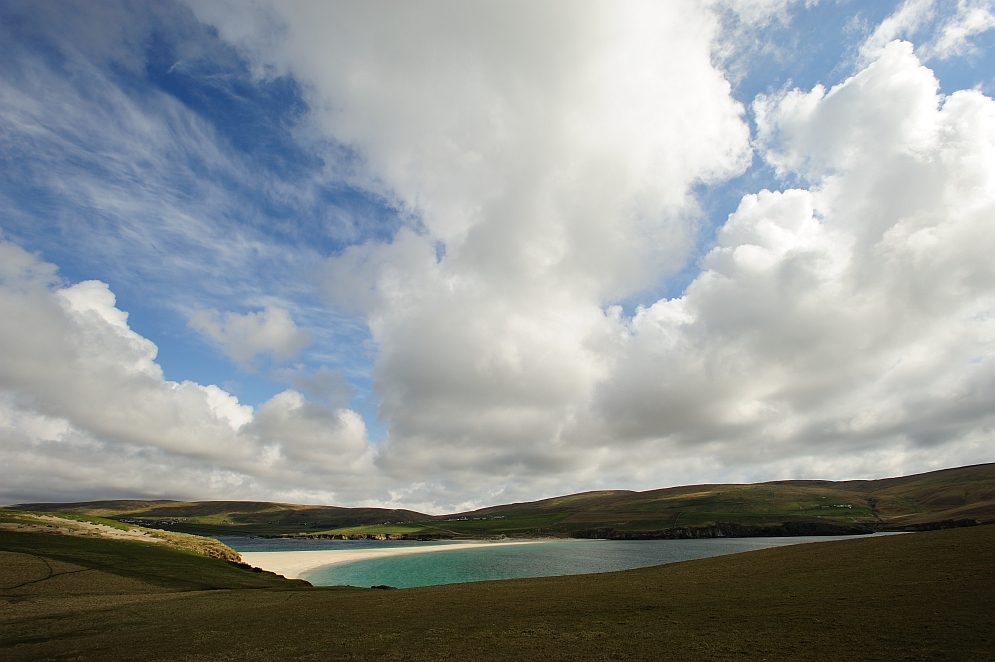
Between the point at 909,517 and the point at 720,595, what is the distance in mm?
242180

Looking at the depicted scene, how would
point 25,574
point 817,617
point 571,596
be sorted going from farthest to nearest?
point 25,574 → point 571,596 → point 817,617

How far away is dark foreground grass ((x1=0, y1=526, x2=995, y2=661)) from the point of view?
18.6 meters

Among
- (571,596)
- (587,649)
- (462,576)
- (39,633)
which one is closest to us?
(587,649)

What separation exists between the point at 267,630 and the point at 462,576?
63.5 m

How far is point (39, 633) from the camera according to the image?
2425 cm

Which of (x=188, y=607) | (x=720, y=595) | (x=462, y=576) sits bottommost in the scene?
(x=462, y=576)

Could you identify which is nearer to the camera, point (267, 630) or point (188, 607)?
point (267, 630)

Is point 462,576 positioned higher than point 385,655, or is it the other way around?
point 385,655

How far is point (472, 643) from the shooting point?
2055 centimetres

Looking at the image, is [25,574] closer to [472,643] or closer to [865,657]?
[472,643]

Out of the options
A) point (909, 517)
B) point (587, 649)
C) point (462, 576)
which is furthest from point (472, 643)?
point (909, 517)

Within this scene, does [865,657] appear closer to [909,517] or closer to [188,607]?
[188,607]

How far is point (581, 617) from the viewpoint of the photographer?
25312mm

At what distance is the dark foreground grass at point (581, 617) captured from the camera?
18578 millimetres
